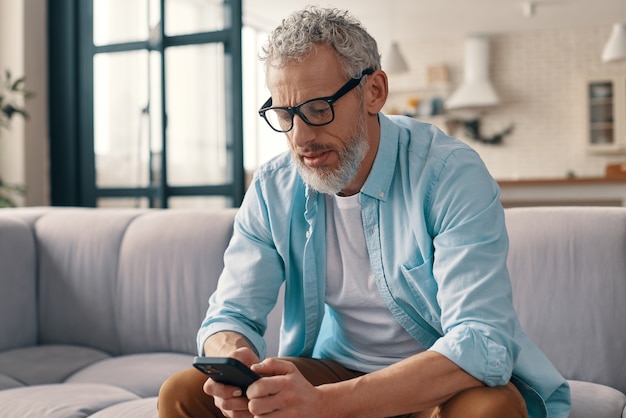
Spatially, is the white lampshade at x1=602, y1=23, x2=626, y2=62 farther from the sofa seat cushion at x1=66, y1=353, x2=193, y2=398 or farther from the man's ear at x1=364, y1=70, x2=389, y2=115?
the man's ear at x1=364, y1=70, x2=389, y2=115

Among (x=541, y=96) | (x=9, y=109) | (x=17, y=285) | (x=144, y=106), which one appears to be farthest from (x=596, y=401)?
(x=541, y=96)

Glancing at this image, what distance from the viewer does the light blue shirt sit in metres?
1.40

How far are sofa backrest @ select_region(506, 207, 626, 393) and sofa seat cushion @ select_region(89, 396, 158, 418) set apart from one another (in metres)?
0.97

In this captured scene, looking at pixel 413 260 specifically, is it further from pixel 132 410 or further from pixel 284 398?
pixel 132 410

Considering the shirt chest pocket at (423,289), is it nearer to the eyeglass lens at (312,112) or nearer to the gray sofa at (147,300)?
the eyeglass lens at (312,112)

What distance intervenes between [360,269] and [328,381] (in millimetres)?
248

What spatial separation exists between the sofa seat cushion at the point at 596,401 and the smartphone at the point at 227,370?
2.59 ft

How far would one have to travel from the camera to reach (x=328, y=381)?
168cm

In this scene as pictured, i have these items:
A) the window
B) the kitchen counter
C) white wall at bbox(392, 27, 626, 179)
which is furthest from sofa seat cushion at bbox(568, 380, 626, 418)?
white wall at bbox(392, 27, 626, 179)

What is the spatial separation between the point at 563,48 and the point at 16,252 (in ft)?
29.1

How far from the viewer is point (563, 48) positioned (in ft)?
33.5

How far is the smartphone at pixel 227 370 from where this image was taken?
1261 millimetres

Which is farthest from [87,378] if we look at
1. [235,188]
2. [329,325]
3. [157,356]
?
[235,188]

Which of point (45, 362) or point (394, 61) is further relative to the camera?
point (394, 61)
